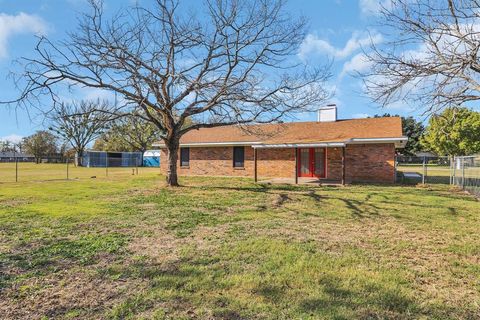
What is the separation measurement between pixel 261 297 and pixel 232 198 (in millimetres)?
8258

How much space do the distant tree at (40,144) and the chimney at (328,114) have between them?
62.5 m

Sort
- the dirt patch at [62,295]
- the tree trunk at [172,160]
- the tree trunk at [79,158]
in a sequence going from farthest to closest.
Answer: the tree trunk at [79,158]
the tree trunk at [172,160]
the dirt patch at [62,295]

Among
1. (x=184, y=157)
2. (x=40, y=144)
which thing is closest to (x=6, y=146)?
(x=40, y=144)

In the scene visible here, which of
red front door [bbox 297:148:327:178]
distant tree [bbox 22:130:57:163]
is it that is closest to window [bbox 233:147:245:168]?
red front door [bbox 297:148:327:178]

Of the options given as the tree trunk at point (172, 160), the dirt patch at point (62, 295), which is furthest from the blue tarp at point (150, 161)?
the dirt patch at point (62, 295)

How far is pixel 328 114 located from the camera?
72.6ft

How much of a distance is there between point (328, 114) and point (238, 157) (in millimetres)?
6563

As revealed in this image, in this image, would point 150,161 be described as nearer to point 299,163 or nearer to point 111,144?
point 111,144

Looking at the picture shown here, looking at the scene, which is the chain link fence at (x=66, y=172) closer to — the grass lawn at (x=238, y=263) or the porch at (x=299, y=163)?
the porch at (x=299, y=163)

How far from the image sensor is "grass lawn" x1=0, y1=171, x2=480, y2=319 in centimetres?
338

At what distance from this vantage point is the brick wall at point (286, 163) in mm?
17844

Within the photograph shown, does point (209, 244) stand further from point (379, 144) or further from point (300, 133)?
point (300, 133)

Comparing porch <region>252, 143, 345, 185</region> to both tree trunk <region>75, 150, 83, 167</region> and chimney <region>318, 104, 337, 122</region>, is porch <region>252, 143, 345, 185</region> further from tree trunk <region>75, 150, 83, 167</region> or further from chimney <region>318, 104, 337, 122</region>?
tree trunk <region>75, 150, 83, 167</region>

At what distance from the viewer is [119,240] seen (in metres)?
5.96
